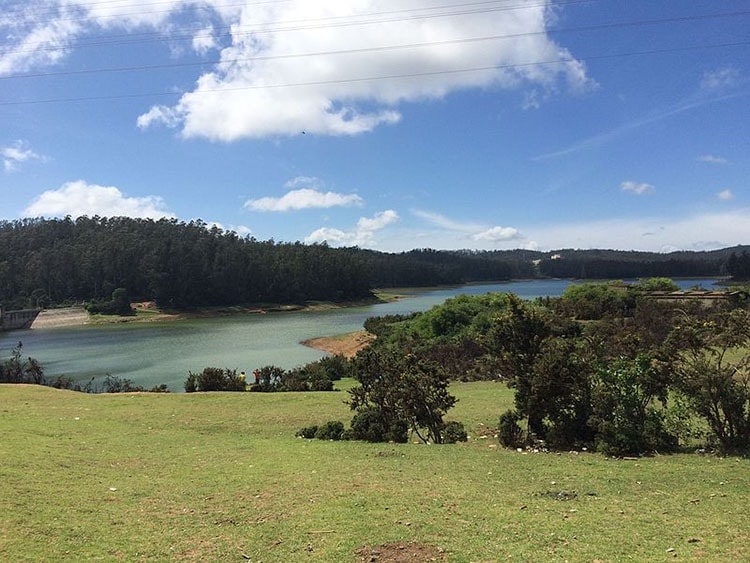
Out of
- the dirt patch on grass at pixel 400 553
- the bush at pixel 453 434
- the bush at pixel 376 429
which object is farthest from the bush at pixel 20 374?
the dirt patch on grass at pixel 400 553

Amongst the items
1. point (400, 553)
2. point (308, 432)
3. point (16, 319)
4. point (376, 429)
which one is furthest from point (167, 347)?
point (400, 553)

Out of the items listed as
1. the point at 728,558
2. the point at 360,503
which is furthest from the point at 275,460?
the point at 728,558

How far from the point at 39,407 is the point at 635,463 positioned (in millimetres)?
17032

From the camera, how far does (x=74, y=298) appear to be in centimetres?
9938

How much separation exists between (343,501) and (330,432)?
6013mm

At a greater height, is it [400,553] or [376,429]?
[400,553]

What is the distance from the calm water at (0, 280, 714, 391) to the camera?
125 ft

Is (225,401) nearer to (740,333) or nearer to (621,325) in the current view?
(740,333)

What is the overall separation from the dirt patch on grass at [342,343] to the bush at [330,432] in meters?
31.8

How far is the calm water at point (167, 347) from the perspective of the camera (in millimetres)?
37969

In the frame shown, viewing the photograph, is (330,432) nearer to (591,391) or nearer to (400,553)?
(591,391)

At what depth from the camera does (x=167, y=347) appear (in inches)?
1977

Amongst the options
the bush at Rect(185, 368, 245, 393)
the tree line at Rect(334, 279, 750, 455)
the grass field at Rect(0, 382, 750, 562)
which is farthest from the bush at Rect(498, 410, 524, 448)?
the bush at Rect(185, 368, 245, 393)

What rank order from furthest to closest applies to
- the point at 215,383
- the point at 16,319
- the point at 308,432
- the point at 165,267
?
Result: the point at 165,267 → the point at 16,319 → the point at 215,383 → the point at 308,432
